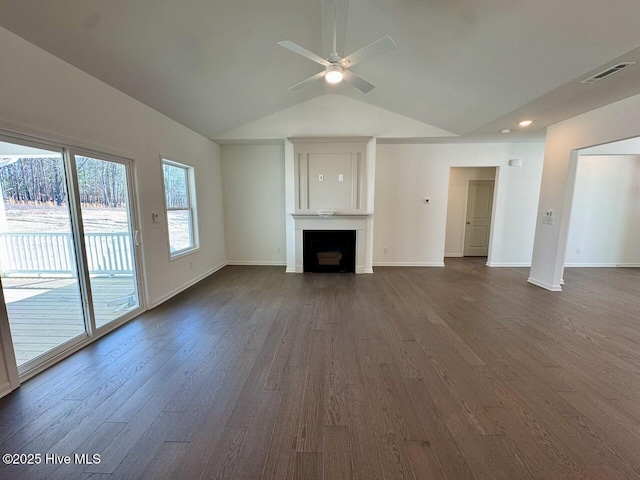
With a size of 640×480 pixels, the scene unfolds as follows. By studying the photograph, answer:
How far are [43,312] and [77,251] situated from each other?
0.68 m

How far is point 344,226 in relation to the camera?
5.08 metres

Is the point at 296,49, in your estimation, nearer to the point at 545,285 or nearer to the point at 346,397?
the point at 346,397

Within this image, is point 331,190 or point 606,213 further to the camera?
point 606,213

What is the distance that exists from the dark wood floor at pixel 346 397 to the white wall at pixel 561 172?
94 centimetres

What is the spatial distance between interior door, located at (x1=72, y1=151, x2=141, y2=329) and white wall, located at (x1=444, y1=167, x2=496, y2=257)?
259 inches

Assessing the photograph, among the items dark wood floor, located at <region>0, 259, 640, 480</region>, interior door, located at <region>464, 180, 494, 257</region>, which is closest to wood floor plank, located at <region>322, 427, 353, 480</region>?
dark wood floor, located at <region>0, 259, 640, 480</region>

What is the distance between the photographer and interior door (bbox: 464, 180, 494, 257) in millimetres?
6605

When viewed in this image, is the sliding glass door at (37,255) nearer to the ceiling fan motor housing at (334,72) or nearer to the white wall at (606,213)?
the ceiling fan motor housing at (334,72)

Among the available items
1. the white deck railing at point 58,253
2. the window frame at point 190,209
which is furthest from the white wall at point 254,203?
the white deck railing at point 58,253

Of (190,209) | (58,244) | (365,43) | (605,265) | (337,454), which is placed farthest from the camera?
(605,265)

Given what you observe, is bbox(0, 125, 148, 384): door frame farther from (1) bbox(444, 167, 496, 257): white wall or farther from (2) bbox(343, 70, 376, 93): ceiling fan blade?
(1) bbox(444, 167, 496, 257): white wall

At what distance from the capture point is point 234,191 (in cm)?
569

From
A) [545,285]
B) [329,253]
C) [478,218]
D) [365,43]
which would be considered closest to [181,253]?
[329,253]

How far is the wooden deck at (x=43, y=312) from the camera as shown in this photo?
7.16 feet
